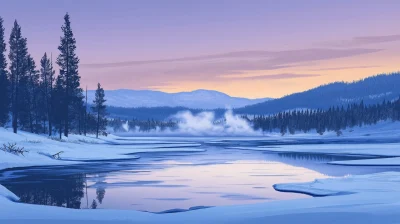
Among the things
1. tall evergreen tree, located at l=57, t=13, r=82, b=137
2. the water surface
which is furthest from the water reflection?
tall evergreen tree, located at l=57, t=13, r=82, b=137

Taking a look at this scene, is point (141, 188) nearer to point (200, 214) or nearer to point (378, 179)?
point (200, 214)

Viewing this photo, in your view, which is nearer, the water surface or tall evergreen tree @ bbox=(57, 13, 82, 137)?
the water surface

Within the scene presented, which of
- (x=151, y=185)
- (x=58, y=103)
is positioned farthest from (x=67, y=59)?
(x=151, y=185)

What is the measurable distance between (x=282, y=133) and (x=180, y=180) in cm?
17189

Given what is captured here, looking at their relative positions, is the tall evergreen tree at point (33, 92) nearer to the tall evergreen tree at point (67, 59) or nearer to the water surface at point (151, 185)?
the tall evergreen tree at point (67, 59)

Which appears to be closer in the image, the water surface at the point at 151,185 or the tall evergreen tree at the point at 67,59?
the water surface at the point at 151,185

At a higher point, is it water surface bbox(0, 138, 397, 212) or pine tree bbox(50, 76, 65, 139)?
pine tree bbox(50, 76, 65, 139)

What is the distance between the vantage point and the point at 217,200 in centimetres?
2116

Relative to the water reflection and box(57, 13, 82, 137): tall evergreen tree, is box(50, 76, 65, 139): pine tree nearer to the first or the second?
box(57, 13, 82, 137): tall evergreen tree

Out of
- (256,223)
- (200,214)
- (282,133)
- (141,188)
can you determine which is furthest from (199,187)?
(282,133)

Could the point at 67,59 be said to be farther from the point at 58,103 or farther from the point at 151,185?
the point at 151,185

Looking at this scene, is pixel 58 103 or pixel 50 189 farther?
pixel 58 103

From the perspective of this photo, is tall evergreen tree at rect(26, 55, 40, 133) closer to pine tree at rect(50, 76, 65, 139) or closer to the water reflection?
pine tree at rect(50, 76, 65, 139)

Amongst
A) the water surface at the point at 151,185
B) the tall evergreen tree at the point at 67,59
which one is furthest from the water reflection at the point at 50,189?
the tall evergreen tree at the point at 67,59
